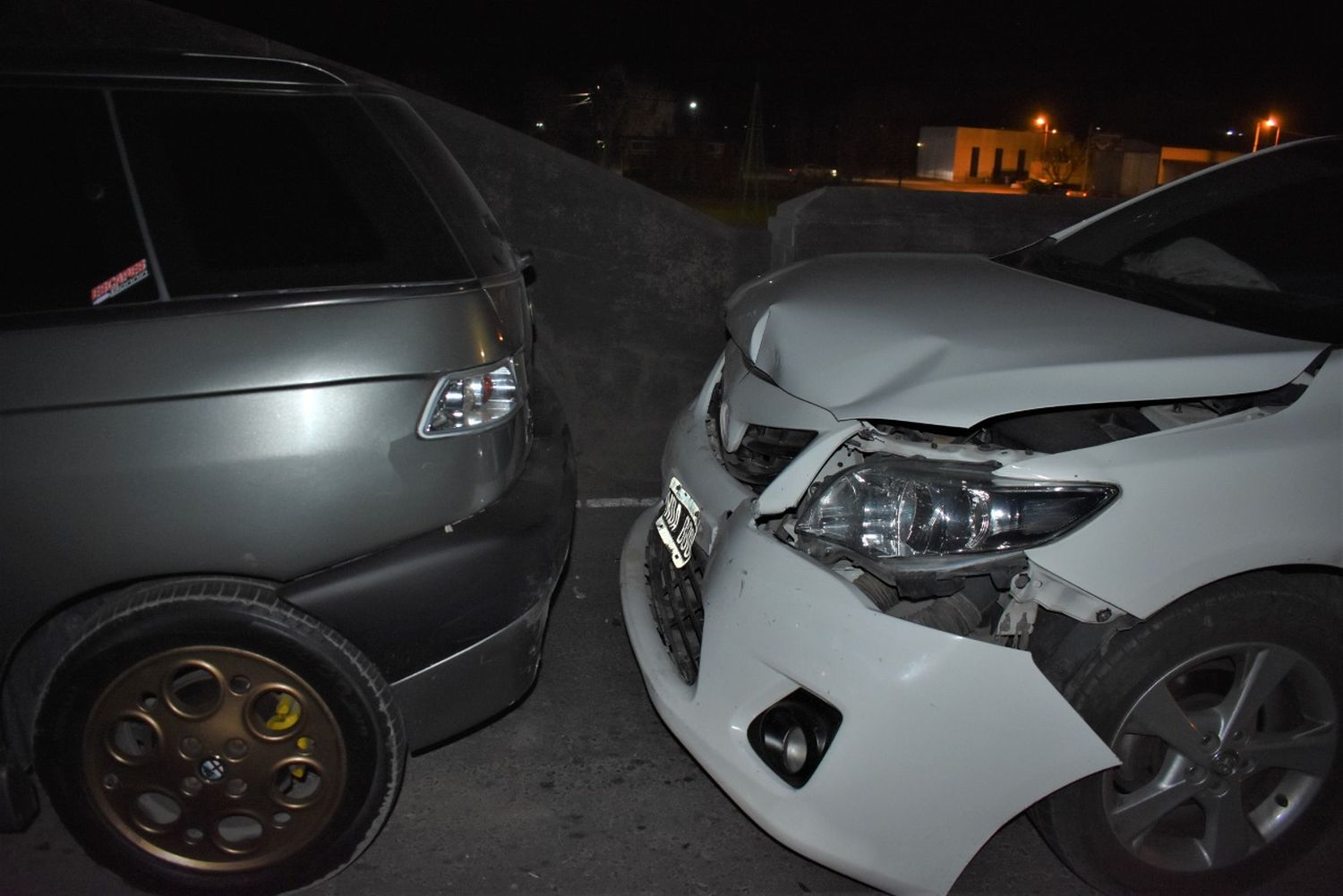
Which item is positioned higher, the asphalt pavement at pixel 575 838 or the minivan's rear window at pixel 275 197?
the minivan's rear window at pixel 275 197

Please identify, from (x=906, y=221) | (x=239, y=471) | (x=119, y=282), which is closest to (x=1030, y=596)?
(x=239, y=471)

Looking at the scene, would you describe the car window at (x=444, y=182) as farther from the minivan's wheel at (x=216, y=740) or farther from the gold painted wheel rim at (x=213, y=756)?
the gold painted wheel rim at (x=213, y=756)

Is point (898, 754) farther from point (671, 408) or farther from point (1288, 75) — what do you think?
point (1288, 75)

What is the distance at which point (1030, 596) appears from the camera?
2197mm

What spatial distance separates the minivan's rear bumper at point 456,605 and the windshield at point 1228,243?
1.85 metres

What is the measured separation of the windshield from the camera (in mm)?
3164

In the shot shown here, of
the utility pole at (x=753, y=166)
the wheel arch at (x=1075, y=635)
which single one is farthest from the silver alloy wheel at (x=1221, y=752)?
the utility pole at (x=753, y=166)

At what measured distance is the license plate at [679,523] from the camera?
2.80 meters

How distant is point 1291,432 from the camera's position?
2.27 meters

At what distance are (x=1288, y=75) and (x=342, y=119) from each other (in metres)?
24.3

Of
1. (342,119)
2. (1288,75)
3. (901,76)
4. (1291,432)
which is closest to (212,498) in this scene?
(342,119)

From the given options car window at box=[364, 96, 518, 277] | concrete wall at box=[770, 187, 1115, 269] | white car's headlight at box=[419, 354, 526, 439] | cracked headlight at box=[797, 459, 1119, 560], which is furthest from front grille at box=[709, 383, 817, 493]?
concrete wall at box=[770, 187, 1115, 269]

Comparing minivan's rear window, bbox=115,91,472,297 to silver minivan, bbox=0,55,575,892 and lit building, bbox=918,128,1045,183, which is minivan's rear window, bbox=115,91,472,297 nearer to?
silver minivan, bbox=0,55,575,892

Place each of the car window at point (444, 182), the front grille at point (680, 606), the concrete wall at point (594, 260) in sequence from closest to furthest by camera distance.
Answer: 1. the car window at point (444, 182)
2. the front grille at point (680, 606)
3. the concrete wall at point (594, 260)
